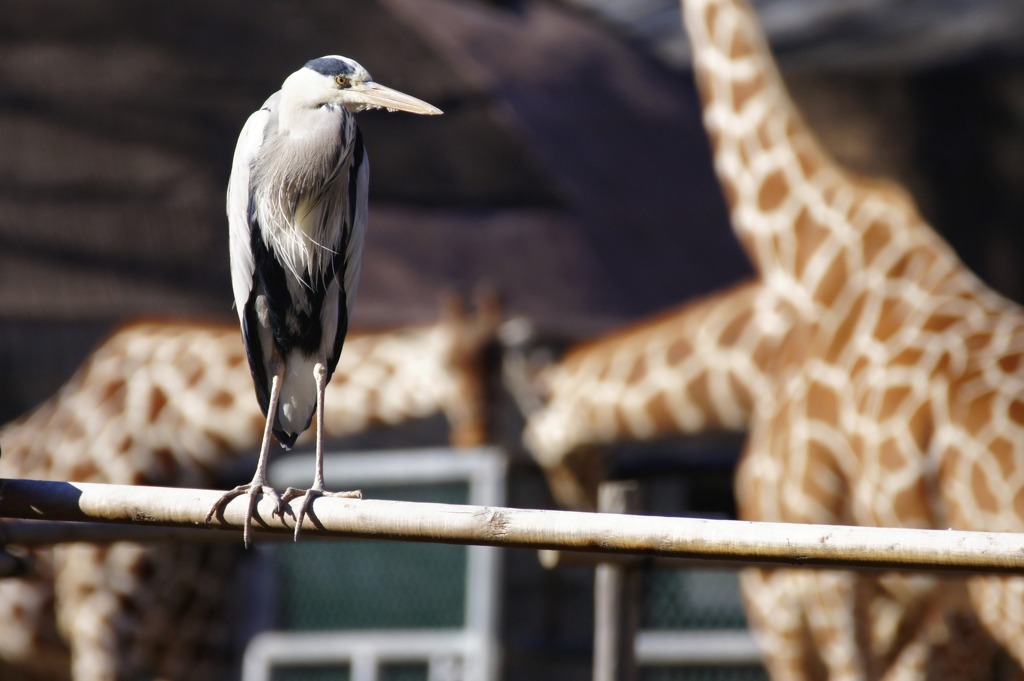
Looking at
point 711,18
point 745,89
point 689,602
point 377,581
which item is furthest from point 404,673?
point 711,18

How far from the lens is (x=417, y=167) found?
4.93 meters

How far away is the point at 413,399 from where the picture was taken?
3.66 meters

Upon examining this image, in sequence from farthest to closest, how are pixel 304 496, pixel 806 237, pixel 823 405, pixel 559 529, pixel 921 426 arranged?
1. pixel 806 237
2. pixel 823 405
3. pixel 921 426
4. pixel 304 496
5. pixel 559 529

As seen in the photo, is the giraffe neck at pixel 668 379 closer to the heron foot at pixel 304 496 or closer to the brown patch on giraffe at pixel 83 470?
the brown patch on giraffe at pixel 83 470

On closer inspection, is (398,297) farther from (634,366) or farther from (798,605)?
(798,605)

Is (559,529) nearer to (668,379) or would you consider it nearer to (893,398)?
(893,398)

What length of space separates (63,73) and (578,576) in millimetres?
2424

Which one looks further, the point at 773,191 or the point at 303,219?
the point at 773,191

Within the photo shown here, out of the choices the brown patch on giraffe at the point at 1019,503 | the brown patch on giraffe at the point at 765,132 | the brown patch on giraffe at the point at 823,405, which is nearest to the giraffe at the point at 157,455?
the brown patch on giraffe at the point at 765,132

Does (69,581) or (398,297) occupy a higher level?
(398,297)

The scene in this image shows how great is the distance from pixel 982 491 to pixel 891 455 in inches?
8.8

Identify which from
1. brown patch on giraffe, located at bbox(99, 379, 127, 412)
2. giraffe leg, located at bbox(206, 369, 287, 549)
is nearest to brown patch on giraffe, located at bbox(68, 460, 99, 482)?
brown patch on giraffe, located at bbox(99, 379, 127, 412)

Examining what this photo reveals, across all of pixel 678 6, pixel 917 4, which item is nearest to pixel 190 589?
pixel 678 6

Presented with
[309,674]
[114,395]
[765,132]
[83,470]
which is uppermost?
[765,132]
